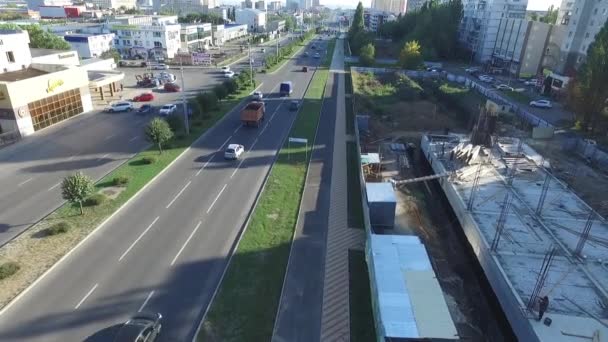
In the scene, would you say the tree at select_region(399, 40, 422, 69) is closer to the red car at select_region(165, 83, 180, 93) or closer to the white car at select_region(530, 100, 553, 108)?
the white car at select_region(530, 100, 553, 108)

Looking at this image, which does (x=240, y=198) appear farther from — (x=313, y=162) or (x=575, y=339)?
(x=575, y=339)

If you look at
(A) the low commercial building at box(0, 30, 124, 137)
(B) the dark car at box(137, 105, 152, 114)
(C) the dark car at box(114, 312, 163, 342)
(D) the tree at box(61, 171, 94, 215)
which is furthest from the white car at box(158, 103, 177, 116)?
(C) the dark car at box(114, 312, 163, 342)

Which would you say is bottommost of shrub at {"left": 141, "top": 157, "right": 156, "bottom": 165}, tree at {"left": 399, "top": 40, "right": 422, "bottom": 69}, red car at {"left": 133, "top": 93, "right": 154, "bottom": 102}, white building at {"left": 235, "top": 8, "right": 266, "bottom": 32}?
shrub at {"left": 141, "top": 157, "right": 156, "bottom": 165}

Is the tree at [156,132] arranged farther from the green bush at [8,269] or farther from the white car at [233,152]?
the green bush at [8,269]

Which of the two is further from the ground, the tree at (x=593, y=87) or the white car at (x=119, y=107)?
the tree at (x=593, y=87)

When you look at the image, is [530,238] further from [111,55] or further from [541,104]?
[111,55]

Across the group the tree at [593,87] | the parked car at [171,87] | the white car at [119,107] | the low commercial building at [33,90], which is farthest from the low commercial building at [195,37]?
the tree at [593,87]
